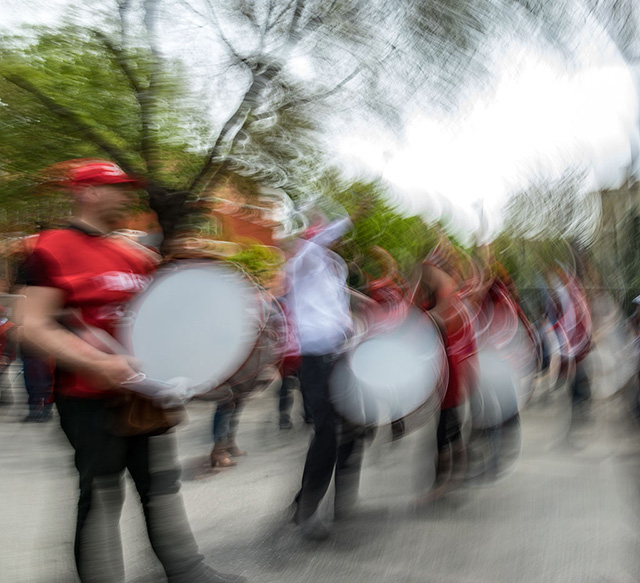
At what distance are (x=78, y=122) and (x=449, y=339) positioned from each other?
1170cm

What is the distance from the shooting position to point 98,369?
2379 millimetres

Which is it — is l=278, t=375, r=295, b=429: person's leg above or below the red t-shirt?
below

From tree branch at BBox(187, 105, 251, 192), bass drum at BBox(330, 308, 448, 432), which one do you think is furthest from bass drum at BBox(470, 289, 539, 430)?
tree branch at BBox(187, 105, 251, 192)

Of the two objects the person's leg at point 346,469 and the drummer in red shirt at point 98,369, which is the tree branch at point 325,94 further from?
the drummer in red shirt at point 98,369

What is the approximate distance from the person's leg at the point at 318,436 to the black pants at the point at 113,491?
1.15m

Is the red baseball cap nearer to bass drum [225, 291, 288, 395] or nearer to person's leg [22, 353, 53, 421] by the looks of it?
bass drum [225, 291, 288, 395]

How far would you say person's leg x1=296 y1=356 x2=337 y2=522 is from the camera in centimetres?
396

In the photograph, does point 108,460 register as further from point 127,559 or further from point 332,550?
point 332,550

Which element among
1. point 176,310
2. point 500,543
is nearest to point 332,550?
point 500,543

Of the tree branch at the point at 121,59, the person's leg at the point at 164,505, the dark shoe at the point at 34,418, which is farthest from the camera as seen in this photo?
the tree branch at the point at 121,59

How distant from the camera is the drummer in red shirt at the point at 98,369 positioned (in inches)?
94.6

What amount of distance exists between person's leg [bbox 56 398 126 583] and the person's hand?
166mm

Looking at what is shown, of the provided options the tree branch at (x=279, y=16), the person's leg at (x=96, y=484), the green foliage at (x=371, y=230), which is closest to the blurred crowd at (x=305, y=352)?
the person's leg at (x=96, y=484)

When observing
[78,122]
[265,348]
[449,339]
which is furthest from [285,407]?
[78,122]
